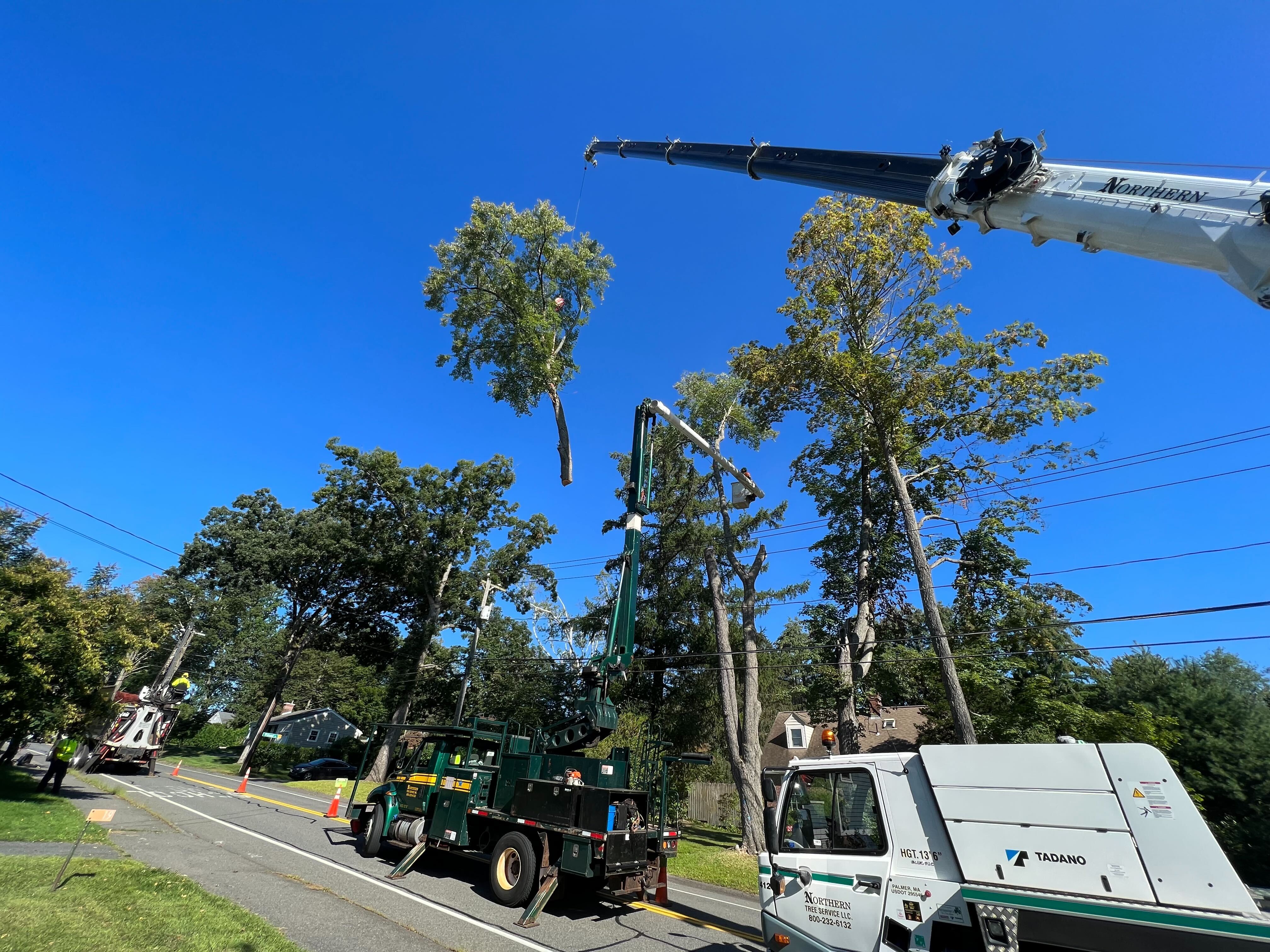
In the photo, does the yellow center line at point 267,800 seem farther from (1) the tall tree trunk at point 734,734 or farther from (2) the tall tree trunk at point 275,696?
(1) the tall tree trunk at point 734,734

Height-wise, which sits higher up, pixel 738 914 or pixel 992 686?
pixel 992 686

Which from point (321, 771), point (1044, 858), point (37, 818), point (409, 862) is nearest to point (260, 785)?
point (321, 771)

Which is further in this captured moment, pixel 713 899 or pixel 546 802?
pixel 713 899

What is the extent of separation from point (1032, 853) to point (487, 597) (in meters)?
20.1

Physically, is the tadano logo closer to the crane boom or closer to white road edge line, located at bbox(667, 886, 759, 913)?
the crane boom

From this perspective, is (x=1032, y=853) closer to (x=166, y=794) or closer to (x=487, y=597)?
(x=487, y=597)

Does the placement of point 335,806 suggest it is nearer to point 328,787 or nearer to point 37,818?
point 37,818

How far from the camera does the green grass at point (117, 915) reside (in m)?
5.51

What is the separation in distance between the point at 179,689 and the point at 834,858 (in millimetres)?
27094

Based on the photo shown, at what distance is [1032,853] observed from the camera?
455 cm

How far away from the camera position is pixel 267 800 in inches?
806

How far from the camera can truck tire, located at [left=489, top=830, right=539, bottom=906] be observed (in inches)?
352

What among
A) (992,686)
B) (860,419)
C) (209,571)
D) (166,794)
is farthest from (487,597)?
(209,571)

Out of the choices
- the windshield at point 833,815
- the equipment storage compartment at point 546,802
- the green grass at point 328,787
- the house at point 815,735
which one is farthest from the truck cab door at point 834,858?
the house at point 815,735
